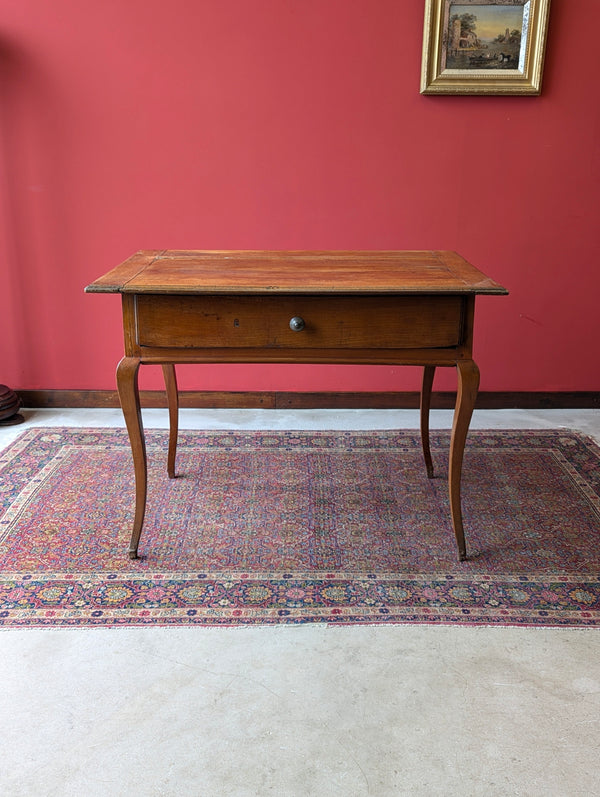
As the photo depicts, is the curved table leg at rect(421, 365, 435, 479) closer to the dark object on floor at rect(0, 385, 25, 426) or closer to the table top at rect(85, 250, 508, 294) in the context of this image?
the table top at rect(85, 250, 508, 294)

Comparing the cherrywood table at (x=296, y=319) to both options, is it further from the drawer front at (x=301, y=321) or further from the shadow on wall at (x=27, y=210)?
the shadow on wall at (x=27, y=210)

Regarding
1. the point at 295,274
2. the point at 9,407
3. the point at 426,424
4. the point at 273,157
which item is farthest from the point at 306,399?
the point at 295,274

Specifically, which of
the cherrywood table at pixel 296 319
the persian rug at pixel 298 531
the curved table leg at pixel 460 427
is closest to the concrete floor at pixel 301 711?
the persian rug at pixel 298 531

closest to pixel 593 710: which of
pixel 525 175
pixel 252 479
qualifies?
pixel 252 479

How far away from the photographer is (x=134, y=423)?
89.0 inches

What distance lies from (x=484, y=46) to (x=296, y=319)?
6.16 feet

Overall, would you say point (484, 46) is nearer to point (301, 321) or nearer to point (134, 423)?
point (301, 321)

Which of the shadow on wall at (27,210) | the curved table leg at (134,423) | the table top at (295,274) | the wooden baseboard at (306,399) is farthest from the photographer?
the wooden baseboard at (306,399)

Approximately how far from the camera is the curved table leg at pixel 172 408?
9.21ft

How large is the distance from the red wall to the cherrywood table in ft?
4.23

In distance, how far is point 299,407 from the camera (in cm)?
369

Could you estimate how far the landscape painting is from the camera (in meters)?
3.19

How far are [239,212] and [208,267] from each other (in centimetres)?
119

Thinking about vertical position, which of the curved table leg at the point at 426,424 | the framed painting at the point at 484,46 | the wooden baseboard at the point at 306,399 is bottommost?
the wooden baseboard at the point at 306,399
